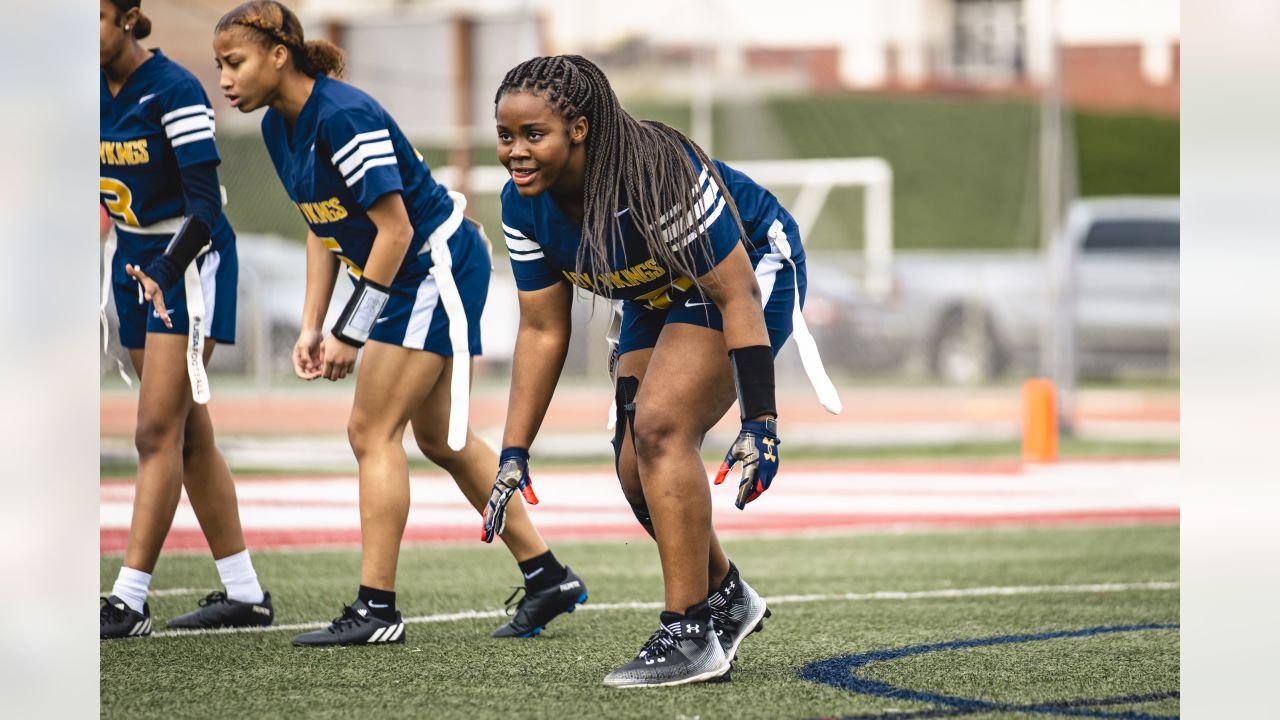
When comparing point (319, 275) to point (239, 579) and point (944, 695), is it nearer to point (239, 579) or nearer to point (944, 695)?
point (239, 579)

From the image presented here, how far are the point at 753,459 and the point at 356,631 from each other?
1.56 meters

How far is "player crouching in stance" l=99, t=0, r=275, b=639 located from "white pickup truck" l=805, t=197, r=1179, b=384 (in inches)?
440

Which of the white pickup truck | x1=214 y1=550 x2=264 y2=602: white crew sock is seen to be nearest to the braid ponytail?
x1=214 y1=550 x2=264 y2=602: white crew sock

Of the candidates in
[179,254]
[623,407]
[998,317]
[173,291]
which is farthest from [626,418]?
[998,317]

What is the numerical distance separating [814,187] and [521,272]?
47.3 feet

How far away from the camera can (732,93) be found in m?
16.6

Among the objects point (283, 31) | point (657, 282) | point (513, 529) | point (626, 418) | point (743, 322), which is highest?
point (283, 31)

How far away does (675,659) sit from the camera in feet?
12.9

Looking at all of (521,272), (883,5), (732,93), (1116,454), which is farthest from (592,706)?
(883,5)

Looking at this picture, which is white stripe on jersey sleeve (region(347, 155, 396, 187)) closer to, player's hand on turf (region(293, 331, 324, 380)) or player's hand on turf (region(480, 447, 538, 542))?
player's hand on turf (region(293, 331, 324, 380))

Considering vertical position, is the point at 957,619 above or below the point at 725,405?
below

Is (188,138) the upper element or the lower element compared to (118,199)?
upper
